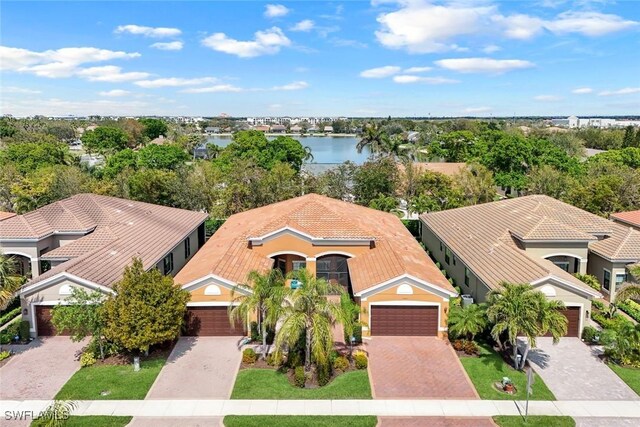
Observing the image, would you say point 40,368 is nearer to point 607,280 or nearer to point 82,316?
point 82,316

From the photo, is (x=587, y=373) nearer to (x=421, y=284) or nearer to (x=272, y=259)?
(x=421, y=284)

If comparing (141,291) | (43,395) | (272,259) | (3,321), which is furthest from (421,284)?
(3,321)

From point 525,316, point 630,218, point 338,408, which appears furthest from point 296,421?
point 630,218

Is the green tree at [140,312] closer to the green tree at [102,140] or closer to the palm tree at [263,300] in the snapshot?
the palm tree at [263,300]

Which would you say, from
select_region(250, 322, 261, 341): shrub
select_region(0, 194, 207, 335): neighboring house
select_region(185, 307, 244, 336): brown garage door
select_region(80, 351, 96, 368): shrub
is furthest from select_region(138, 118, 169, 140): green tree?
select_region(80, 351, 96, 368): shrub

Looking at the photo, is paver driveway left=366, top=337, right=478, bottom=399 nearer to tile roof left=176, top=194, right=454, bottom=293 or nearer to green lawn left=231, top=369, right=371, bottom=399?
green lawn left=231, top=369, right=371, bottom=399

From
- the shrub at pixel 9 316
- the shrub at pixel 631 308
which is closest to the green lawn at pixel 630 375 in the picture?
the shrub at pixel 631 308
